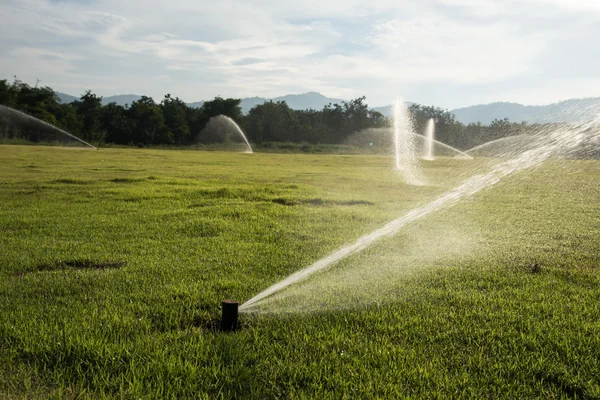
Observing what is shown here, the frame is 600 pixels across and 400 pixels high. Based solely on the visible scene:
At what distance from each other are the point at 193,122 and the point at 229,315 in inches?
2625

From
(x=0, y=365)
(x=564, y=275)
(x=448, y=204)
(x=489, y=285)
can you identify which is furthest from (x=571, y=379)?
A: (x=448, y=204)

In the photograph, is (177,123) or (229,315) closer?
(229,315)

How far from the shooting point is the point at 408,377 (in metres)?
3.00

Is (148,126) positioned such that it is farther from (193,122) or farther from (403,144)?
(403,144)

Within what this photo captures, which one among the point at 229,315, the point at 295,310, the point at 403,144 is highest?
the point at 403,144

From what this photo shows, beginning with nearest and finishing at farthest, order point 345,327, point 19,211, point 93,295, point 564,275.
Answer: point 345,327
point 93,295
point 564,275
point 19,211

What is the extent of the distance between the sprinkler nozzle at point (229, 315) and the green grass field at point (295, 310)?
0.10 m

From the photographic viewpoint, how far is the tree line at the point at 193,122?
56.1 metres

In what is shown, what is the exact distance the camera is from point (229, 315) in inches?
Result: 143

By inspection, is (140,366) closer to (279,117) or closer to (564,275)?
(564,275)

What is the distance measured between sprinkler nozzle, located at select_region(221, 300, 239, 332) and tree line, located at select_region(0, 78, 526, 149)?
49.2 m

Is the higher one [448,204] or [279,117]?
[279,117]

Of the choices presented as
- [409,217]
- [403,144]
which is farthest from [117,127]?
[409,217]

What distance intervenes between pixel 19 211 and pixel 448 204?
943 cm
